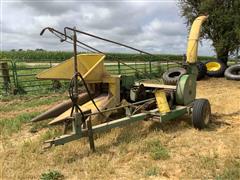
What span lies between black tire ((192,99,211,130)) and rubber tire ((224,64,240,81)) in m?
10.5

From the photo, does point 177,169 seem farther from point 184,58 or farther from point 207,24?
point 207,24

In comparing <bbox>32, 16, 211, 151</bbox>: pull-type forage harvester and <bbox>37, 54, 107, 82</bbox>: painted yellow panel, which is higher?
<bbox>37, 54, 107, 82</bbox>: painted yellow panel

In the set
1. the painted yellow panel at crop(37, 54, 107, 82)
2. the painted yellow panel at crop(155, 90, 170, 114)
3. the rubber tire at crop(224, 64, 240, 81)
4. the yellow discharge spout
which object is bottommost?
the rubber tire at crop(224, 64, 240, 81)

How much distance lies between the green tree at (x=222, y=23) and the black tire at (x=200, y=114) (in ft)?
40.2

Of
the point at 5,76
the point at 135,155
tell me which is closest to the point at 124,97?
the point at 135,155

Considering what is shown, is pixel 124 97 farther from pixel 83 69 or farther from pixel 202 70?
pixel 202 70

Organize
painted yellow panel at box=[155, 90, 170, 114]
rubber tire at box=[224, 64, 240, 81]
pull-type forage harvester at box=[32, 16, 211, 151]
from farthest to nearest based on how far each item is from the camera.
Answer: rubber tire at box=[224, 64, 240, 81], painted yellow panel at box=[155, 90, 170, 114], pull-type forage harvester at box=[32, 16, 211, 151]

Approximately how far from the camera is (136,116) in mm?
6215

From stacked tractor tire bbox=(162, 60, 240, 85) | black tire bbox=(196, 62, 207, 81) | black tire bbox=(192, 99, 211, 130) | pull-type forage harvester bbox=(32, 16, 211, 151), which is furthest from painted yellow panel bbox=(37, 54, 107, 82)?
black tire bbox=(196, 62, 207, 81)

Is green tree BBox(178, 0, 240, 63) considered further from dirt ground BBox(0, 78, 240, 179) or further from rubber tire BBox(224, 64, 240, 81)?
dirt ground BBox(0, 78, 240, 179)

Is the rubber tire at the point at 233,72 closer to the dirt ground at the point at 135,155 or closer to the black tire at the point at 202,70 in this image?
the black tire at the point at 202,70

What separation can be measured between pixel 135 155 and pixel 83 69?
2347 mm

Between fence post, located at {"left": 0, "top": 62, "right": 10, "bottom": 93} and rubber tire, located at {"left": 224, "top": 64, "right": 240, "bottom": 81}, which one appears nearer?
fence post, located at {"left": 0, "top": 62, "right": 10, "bottom": 93}

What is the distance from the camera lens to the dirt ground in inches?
185
